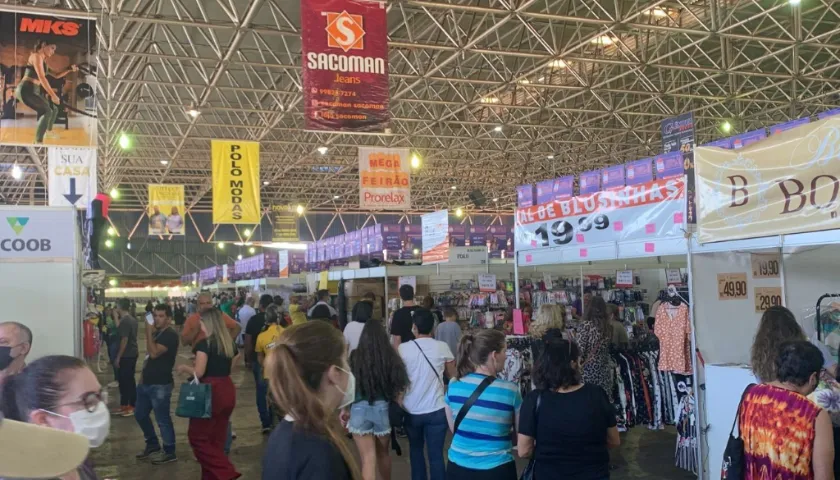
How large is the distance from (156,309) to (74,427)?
5.55 metres

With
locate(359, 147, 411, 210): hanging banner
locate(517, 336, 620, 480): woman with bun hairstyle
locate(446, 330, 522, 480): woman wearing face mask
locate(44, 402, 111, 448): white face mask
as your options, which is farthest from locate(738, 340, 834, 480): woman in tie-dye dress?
locate(359, 147, 411, 210): hanging banner

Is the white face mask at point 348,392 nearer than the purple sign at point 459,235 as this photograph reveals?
Yes

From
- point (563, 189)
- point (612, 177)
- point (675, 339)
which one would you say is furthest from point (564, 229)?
point (675, 339)

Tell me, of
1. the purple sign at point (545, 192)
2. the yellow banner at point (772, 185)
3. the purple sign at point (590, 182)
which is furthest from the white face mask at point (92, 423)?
the purple sign at point (545, 192)

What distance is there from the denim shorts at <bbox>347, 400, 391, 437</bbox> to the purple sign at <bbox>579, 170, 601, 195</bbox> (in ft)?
10.9

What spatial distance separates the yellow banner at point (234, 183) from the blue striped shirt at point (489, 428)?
11.5m

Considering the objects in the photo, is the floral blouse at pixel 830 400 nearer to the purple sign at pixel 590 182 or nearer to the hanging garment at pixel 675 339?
the hanging garment at pixel 675 339

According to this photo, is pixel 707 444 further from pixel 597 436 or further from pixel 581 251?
pixel 597 436

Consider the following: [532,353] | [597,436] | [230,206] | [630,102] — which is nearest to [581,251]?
[532,353]

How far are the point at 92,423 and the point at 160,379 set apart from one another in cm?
529

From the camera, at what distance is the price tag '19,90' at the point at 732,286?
526 centimetres

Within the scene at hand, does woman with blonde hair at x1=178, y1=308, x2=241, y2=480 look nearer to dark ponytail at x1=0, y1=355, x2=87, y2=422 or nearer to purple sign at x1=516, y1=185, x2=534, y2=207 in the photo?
purple sign at x1=516, y1=185, x2=534, y2=207

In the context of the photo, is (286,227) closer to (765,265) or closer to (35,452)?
(765,265)

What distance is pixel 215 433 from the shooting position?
5316mm
